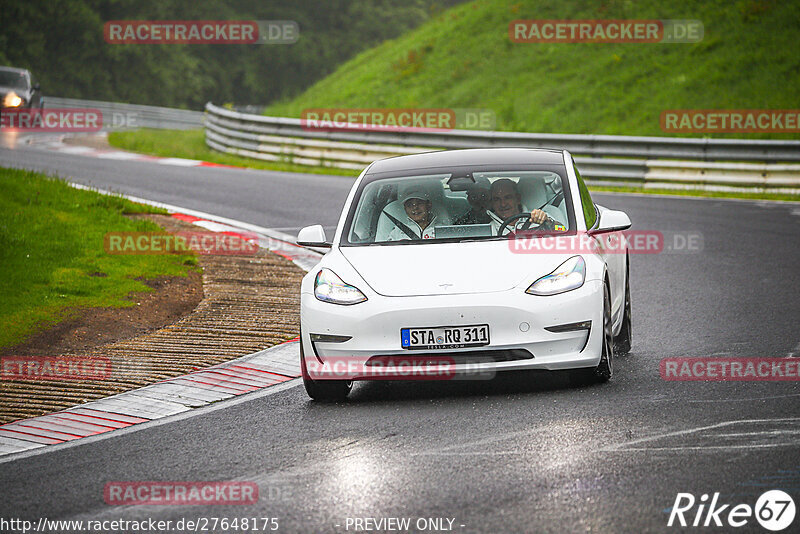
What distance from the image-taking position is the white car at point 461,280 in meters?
7.30

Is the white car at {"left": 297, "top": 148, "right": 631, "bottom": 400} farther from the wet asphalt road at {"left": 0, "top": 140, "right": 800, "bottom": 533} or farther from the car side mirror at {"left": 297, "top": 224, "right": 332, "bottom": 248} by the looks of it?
the wet asphalt road at {"left": 0, "top": 140, "right": 800, "bottom": 533}

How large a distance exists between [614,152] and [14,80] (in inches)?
893

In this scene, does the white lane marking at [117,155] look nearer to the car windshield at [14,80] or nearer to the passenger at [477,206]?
the car windshield at [14,80]

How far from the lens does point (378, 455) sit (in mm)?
6215

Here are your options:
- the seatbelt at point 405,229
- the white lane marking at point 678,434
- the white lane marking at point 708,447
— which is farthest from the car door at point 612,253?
the white lane marking at point 708,447

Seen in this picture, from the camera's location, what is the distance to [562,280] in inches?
295

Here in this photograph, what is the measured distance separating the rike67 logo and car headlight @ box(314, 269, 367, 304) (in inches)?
113

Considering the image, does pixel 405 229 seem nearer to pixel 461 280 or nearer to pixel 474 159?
pixel 474 159

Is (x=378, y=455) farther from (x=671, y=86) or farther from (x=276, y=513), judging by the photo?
(x=671, y=86)

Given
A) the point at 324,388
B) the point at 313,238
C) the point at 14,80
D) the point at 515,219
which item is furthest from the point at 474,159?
the point at 14,80

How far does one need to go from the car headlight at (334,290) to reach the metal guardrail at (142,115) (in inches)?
1470

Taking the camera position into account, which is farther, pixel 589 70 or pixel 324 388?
pixel 589 70

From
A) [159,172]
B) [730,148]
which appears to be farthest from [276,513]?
[159,172]

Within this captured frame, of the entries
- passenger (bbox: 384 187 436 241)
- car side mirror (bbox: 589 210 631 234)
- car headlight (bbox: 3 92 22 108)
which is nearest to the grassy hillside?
car headlight (bbox: 3 92 22 108)
